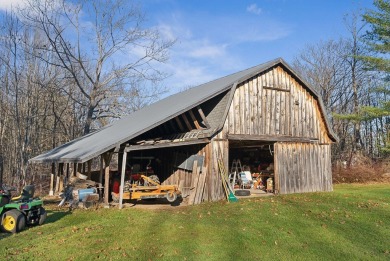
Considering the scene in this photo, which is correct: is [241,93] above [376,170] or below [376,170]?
above

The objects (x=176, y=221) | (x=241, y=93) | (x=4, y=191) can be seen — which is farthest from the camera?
(x=241, y=93)

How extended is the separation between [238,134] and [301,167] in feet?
13.7

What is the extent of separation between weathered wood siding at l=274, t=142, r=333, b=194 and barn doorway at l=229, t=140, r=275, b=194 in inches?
66.8

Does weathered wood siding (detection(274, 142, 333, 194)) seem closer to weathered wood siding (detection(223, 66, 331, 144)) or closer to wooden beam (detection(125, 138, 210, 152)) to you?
weathered wood siding (detection(223, 66, 331, 144))

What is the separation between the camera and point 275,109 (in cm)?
1609

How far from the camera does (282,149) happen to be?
16188mm

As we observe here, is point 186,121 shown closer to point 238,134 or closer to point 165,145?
point 165,145

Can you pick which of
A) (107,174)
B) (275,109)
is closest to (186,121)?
(107,174)

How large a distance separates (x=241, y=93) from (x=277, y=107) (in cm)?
224

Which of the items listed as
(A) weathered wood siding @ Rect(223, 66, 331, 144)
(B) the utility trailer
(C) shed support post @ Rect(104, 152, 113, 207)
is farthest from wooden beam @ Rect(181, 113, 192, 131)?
(C) shed support post @ Rect(104, 152, 113, 207)

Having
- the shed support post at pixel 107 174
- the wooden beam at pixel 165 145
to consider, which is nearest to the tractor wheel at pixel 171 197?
the wooden beam at pixel 165 145

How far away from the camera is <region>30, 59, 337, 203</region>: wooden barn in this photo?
14.0 meters

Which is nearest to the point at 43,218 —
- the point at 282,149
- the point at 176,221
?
the point at 176,221

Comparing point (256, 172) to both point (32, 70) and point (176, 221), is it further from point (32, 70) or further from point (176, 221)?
point (32, 70)
